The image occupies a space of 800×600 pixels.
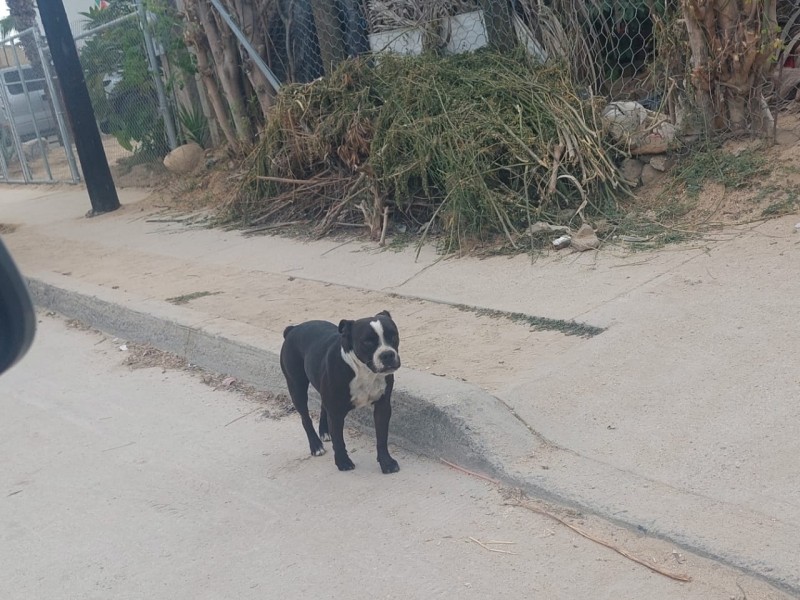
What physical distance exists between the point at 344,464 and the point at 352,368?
530mm

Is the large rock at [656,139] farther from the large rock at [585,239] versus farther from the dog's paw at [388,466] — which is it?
the dog's paw at [388,466]

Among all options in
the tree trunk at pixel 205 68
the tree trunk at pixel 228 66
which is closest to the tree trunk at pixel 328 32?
the tree trunk at pixel 228 66

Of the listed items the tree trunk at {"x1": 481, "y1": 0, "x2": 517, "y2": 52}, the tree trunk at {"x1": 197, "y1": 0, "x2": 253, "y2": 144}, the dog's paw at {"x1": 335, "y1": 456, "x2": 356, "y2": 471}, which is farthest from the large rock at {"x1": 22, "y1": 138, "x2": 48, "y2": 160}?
the dog's paw at {"x1": 335, "y1": 456, "x2": 356, "y2": 471}

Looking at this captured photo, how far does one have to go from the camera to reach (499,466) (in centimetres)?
400

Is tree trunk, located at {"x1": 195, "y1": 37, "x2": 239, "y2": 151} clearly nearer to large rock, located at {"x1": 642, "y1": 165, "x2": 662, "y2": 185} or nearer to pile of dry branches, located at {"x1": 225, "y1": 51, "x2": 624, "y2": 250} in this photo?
pile of dry branches, located at {"x1": 225, "y1": 51, "x2": 624, "y2": 250}

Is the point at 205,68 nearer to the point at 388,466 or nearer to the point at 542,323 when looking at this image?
the point at 542,323

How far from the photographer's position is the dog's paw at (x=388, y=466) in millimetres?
4270

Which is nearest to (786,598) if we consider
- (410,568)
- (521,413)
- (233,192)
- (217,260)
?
(410,568)

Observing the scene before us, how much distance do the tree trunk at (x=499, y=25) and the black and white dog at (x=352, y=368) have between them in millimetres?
4829

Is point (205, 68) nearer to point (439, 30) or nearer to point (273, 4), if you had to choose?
point (273, 4)

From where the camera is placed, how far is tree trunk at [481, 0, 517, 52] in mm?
8492

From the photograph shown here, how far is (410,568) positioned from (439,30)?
21.4ft

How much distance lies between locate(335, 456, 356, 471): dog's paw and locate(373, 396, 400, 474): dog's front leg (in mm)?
168

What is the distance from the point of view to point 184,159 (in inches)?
498
